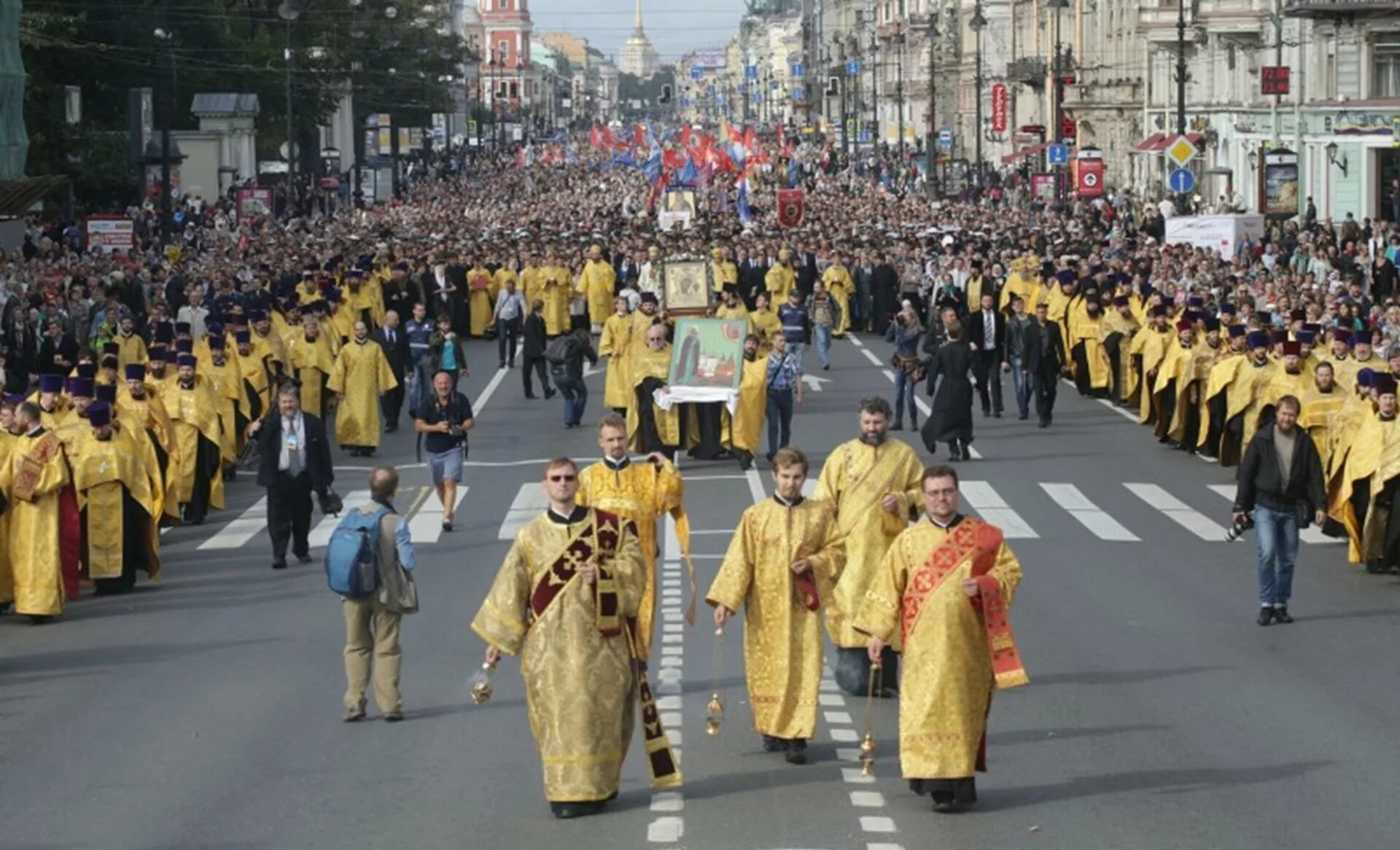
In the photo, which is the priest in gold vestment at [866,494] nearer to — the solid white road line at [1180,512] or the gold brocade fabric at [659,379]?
the solid white road line at [1180,512]

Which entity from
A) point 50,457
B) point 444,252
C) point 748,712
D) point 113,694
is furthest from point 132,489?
point 444,252

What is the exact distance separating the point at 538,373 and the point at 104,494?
15999 millimetres

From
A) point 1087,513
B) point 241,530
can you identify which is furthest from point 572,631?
A: point 1087,513

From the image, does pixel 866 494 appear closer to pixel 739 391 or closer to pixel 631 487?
pixel 631 487

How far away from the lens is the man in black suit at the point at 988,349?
3250 centimetres

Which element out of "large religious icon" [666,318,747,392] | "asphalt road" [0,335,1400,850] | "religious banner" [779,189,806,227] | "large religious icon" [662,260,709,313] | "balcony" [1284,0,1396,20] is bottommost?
"asphalt road" [0,335,1400,850]

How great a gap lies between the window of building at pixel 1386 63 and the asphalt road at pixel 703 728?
44056 millimetres

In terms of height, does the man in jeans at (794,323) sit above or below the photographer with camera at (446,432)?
above

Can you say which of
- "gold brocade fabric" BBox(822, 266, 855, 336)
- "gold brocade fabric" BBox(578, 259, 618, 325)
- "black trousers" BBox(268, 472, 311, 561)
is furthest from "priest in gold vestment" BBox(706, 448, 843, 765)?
"gold brocade fabric" BBox(822, 266, 855, 336)

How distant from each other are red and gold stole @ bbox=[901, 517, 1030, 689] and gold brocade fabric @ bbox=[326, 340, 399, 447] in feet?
59.2

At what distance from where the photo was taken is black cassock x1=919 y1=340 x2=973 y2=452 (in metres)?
27.5

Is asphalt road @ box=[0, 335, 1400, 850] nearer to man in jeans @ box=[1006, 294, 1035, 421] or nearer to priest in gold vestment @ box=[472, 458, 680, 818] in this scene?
priest in gold vestment @ box=[472, 458, 680, 818]

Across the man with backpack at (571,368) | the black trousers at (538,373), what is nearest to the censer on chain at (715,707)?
the man with backpack at (571,368)

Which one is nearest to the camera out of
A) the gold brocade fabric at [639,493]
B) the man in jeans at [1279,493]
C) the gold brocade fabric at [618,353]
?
the gold brocade fabric at [639,493]
